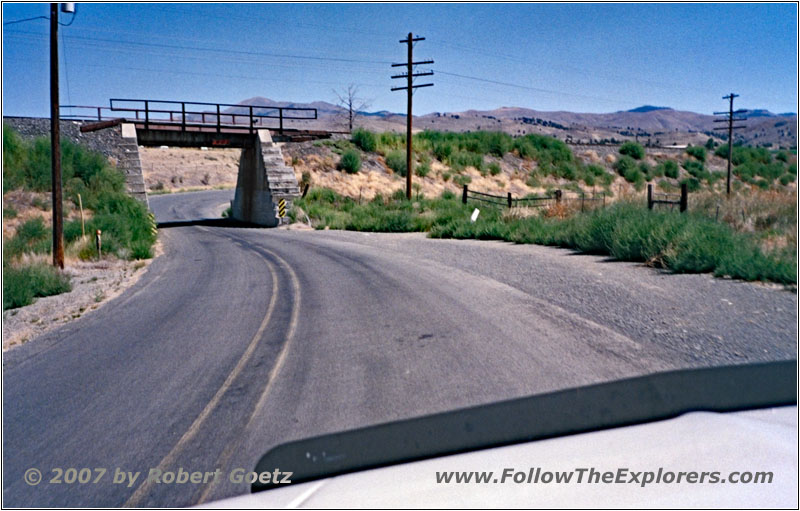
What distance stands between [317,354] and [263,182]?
36.5 metres

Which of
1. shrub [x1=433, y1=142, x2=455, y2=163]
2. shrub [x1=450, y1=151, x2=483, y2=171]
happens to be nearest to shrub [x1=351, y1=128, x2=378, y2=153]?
shrub [x1=433, y1=142, x2=455, y2=163]

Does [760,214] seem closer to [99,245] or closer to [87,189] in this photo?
[99,245]

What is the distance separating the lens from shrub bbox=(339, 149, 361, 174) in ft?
164

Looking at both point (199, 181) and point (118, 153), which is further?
point (199, 181)

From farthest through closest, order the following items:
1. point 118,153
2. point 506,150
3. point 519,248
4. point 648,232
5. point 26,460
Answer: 1. point 506,150
2. point 118,153
3. point 519,248
4. point 648,232
5. point 26,460

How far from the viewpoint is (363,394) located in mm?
6809

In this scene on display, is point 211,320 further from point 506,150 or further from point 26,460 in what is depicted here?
point 506,150

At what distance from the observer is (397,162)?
5306 cm

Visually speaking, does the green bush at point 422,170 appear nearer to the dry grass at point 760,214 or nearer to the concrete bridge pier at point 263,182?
the concrete bridge pier at point 263,182

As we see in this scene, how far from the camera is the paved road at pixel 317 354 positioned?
18.8 feet

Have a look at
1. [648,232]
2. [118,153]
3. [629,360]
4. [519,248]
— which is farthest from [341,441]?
[118,153]

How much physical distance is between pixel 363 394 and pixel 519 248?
14987mm

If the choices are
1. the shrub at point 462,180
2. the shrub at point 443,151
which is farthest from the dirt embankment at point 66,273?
the shrub at point 443,151

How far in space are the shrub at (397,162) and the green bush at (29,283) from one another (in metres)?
36.0
